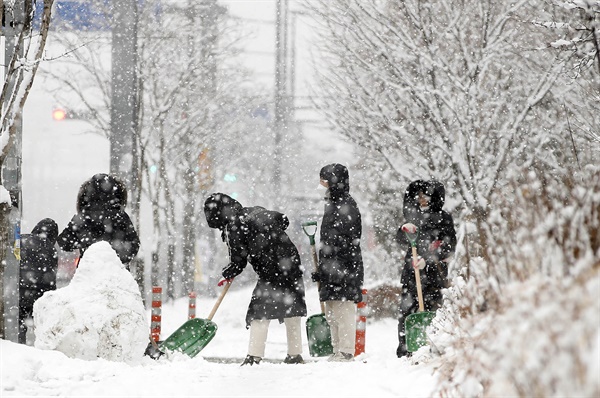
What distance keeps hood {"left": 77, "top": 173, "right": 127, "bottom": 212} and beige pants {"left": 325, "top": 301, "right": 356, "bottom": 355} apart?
2478mm

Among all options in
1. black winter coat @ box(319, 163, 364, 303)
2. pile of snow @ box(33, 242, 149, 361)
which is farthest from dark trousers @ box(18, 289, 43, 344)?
black winter coat @ box(319, 163, 364, 303)

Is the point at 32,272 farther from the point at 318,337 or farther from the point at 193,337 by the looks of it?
the point at 318,337

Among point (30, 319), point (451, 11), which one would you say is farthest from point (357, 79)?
point (30, 319)

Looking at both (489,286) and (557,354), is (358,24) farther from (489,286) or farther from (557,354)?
(557,354)

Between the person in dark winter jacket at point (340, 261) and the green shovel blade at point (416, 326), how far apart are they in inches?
47.5

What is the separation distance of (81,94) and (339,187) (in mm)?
10863

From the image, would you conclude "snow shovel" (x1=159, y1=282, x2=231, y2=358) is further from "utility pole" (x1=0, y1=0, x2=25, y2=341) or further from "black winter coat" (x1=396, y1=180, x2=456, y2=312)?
"black winter coat" (x1=396, y1=180, x2=456, y2=312)

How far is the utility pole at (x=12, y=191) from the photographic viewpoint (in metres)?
6.94

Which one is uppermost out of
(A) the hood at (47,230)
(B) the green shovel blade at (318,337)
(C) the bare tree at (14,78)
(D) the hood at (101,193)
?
(C) the bare tree at (14,78)

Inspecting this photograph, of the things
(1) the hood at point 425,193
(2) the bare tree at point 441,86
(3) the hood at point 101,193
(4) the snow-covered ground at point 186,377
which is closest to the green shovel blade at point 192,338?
(4) the snow-covered ground at point 186,377

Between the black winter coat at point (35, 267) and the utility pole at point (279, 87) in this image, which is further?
the utility pole at point (279, 87)

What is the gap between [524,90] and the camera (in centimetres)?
1313

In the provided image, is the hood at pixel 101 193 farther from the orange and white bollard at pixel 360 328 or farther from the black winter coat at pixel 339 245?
the orange and white bollard at pixel 360 328

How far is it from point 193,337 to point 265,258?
3.88 ft
